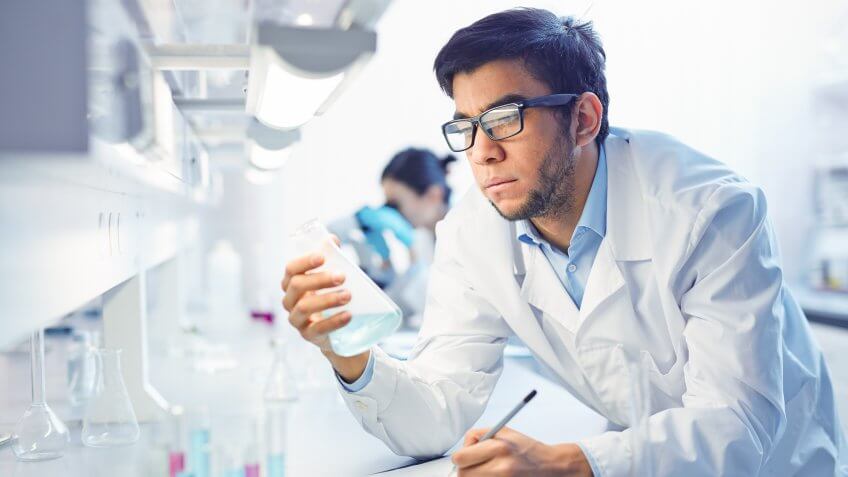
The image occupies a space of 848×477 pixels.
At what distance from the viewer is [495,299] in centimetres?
140

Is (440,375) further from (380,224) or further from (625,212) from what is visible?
(380,224)

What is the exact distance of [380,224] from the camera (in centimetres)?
310

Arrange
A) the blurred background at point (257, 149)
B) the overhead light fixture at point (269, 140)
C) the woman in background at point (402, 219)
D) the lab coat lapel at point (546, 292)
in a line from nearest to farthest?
the blurred background at point (257, 149) → the lab coat lapel at point (546, 292) → the overhead light fixture at point (269, 140) → the woman in background at point (402, 219)

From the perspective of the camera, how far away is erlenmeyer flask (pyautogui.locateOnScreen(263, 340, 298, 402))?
68.0 inches

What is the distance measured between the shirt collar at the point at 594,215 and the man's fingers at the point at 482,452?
499 mm

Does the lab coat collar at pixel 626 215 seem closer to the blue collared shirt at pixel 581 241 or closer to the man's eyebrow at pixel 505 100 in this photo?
the blue collared shirt at pixel 581 241

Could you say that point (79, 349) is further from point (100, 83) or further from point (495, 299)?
point (100, 83)

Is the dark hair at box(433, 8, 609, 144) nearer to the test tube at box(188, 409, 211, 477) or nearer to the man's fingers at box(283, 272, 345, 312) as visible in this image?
the man's fingers at box(283, 272, 345, 312)

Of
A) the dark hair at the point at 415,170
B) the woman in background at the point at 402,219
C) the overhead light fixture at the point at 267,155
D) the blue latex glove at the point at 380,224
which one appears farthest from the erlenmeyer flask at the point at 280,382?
the dark hair at the point at 415,170

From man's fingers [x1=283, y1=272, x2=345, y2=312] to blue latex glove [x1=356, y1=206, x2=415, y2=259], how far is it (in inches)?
80.4

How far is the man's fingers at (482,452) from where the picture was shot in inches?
39.3

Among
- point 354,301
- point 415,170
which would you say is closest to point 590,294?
point 354,301

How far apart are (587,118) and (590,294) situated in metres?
0.35

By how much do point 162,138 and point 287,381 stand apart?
814 mm
